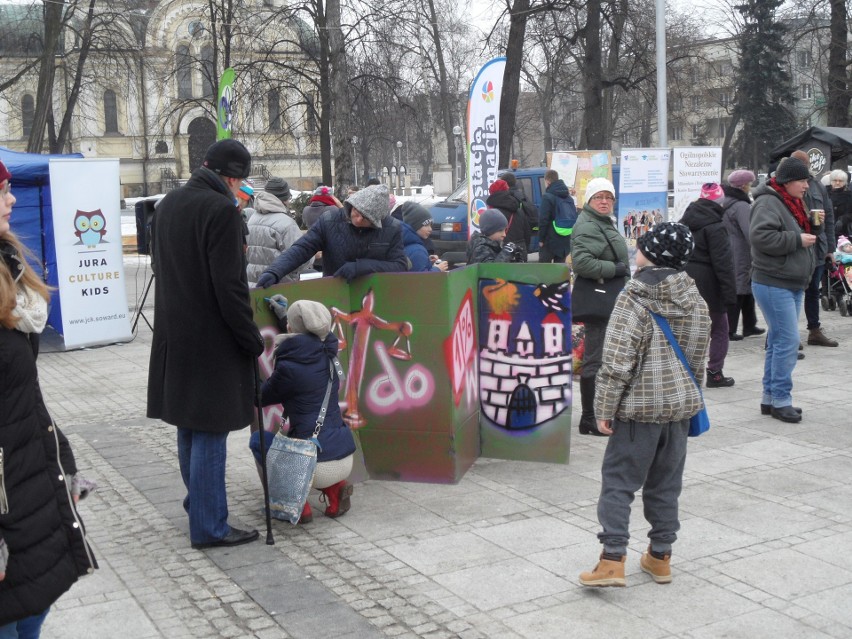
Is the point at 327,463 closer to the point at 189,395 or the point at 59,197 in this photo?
the point at 189,395

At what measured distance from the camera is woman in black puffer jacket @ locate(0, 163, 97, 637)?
2787 mm

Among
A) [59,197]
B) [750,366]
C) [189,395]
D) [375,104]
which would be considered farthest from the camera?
[375,104]

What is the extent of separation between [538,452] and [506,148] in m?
18.3

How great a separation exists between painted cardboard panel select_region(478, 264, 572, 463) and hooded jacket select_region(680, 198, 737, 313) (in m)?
2.43

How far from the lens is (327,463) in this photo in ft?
18.3

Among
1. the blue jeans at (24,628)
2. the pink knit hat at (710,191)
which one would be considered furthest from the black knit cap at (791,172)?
the blue jeans at (24,628)

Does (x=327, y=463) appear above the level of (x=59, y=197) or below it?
below

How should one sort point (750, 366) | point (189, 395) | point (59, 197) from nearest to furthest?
point (189, 395)
point (750, 366)
point (59, 197)

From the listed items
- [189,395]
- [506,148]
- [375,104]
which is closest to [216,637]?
[189,395]

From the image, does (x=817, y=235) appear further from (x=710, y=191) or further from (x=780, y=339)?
(x=780, y=339)

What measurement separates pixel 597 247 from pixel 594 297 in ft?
1.13

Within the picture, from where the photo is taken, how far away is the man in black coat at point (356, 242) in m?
6.12

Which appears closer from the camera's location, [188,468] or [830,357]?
[188,468]

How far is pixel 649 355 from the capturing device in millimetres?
4523
